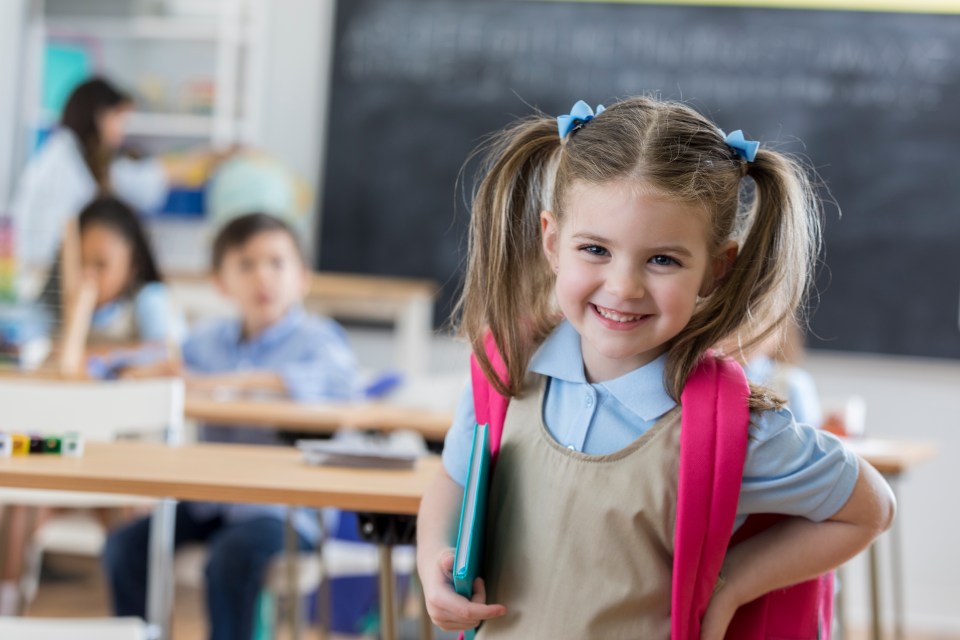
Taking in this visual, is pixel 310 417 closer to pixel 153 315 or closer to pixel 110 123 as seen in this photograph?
pixel 153 315

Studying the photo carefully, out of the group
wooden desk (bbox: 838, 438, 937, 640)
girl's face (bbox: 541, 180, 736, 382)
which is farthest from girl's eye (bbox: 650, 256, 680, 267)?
wooden desk (bbox: 838, 438, 937, 640)

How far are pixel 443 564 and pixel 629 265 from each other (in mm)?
350

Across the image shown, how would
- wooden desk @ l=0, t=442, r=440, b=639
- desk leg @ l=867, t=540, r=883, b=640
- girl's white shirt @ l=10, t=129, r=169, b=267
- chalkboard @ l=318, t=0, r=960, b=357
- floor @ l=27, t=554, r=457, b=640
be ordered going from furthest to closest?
girl's white shirt @ l=10, t=129, r=169, b=267
chalkboard @ l=318, t=0, r=960, b=357
floor @ l=27, t=554, r=457, b=640
desk leg @ l=867, t=540, r=883, b=640
wooden desk @ l=0, t=442, r=440, b=639

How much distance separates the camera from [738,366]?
4.10 ft

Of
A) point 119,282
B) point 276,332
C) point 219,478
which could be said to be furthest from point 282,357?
point 219,478

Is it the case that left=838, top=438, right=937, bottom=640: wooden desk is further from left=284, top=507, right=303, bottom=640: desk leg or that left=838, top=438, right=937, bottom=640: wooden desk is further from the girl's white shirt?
the girl's white shirt

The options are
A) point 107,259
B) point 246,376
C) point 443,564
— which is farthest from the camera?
point 107,259

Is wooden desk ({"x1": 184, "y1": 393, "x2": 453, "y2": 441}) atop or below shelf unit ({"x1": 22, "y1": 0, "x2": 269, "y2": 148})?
below

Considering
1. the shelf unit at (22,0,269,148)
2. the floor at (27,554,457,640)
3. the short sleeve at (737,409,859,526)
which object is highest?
the shelf unit at (22,0,269,148)

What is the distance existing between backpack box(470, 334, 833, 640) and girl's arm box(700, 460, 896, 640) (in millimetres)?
23

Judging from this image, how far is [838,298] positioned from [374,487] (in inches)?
135

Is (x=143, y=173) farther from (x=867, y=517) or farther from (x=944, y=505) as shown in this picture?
(x=867, y=517)

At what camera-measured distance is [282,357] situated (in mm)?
3264

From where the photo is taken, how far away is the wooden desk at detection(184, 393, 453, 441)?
8.45ft
